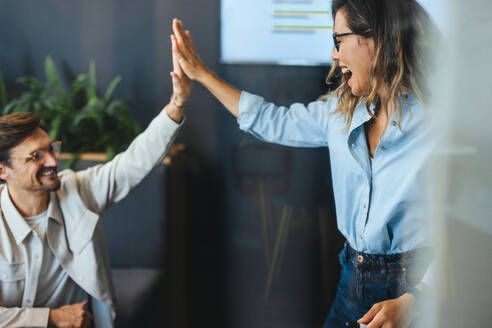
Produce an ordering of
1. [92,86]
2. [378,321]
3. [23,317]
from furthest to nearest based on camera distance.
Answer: [92,86]
[23,317]
[378,321]

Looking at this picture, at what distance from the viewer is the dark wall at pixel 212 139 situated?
1.38 meters

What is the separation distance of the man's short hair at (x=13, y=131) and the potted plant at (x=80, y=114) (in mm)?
411

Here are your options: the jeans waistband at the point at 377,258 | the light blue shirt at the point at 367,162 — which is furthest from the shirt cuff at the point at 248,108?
the jeans waistband at the point at 377,258

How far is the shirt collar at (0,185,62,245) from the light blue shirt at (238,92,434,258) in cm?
57

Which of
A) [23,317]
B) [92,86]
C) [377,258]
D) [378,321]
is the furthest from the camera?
[92,86]

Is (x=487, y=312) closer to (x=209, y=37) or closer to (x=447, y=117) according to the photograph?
(x=447, y=117)

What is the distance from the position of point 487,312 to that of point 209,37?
113 centimetres

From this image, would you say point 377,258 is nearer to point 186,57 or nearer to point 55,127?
point 186,57

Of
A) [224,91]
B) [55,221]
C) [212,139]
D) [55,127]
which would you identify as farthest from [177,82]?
[55,127]

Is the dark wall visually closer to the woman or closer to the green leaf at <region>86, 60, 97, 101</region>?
the green leaf at <region>86, 60, 97, 101</region>

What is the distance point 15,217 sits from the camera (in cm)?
114

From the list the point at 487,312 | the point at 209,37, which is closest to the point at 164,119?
the point at 209,37

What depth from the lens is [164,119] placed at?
47.0 inches

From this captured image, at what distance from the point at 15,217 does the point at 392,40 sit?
39.0 inches
